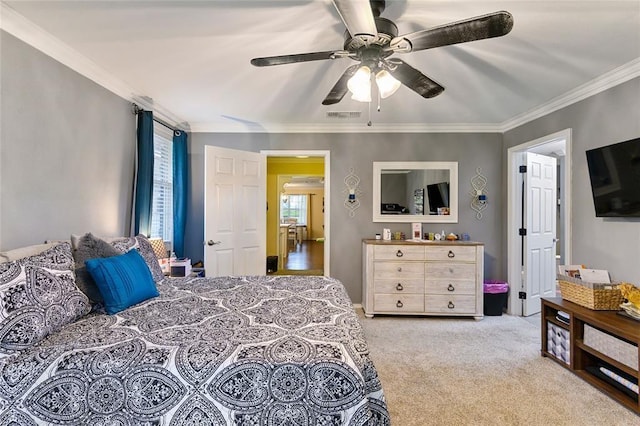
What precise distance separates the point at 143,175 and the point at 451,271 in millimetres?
3458

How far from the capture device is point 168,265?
10.2 feet

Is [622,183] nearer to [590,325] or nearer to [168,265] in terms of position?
[590,325]

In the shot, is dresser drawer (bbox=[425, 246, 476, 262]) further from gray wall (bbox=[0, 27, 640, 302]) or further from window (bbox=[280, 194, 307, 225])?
window (bbox=[280, 194, 307, 225])

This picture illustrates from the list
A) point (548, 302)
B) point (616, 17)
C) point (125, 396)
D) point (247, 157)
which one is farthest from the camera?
point (247, 157)

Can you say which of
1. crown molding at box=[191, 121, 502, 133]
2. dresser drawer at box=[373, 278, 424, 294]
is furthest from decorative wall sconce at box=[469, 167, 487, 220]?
dresser drawer at box=[373, 278, 424, 294]

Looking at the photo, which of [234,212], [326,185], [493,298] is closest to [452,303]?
[493,298]

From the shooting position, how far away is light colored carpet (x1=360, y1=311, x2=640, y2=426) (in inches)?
73.9

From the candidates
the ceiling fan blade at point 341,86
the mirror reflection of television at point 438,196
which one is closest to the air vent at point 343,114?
the ceiling fan blade at point 341,86

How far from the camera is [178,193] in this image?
12.2ft

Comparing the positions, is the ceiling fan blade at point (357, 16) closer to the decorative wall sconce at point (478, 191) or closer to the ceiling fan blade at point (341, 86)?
the ceiling fan blade at point (341, 86)

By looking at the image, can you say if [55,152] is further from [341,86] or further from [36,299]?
[341,86]

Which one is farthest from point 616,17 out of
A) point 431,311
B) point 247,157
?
point 247,157

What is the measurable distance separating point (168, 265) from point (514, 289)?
4.05m

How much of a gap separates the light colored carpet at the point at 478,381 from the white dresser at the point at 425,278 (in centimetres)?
30
